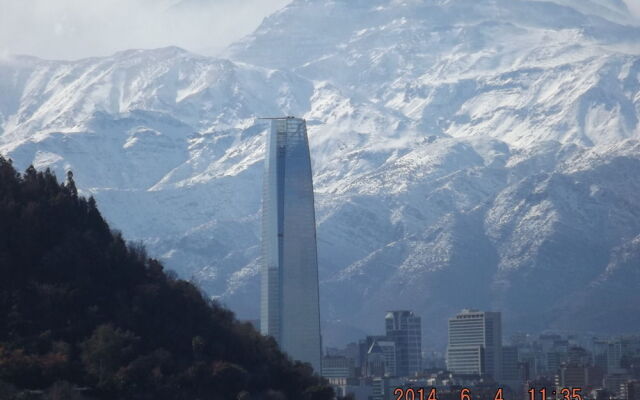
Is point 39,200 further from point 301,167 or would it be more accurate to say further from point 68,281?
point 301,167

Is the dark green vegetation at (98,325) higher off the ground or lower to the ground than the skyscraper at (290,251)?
lower

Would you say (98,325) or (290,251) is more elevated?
(290,251)

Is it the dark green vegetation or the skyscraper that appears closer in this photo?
the dark green vegetation

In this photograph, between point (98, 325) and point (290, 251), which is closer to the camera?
point (98, 325)

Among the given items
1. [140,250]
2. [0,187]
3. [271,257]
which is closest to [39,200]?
[0,187]

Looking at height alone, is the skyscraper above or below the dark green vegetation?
above
